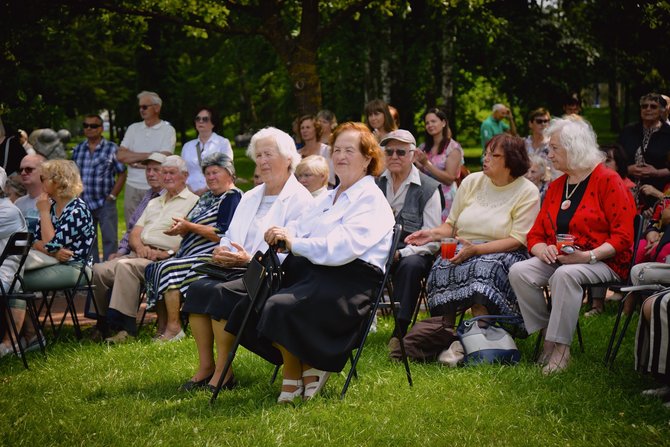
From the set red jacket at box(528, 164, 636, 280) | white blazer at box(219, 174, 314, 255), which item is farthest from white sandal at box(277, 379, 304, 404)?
red jacket at box(528, 164, 636, 280)

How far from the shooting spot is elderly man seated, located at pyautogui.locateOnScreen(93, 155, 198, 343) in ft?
23.8

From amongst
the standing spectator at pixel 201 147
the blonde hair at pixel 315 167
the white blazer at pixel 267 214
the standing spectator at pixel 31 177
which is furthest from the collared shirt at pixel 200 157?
the white blazer at pixel 267 214

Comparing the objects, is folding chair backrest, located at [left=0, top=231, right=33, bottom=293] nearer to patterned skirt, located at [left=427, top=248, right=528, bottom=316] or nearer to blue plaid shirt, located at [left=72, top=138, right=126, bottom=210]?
patterned skirt, located at [left=427, top=248, right=528, bottom=316]

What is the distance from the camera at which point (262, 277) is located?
5.13 m

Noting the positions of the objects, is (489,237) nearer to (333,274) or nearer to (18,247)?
(333,274)

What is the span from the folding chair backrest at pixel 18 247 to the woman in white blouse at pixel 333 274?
7.11 feet

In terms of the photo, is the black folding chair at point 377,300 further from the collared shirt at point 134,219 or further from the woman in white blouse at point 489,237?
the collared shirt at point 134,219

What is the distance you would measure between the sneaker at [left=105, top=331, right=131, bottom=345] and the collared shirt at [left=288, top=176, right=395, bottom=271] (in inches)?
93.4

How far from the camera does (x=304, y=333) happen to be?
500 centimetres

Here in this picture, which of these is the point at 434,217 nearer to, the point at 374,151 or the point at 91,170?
the point at 374,151

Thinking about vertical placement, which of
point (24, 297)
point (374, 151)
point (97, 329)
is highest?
point (374, 151)

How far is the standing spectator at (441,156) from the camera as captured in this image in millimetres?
8492

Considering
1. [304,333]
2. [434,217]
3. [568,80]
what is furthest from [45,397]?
[568,80]

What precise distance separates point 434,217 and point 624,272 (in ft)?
5.08
